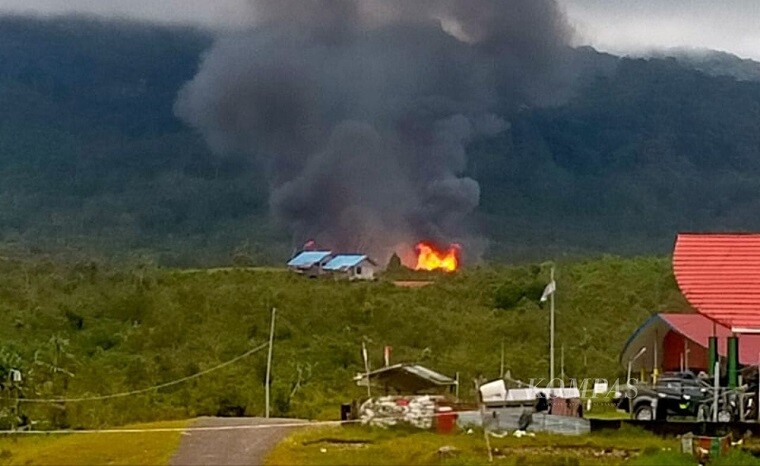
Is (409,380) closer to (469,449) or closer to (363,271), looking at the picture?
(469,449)

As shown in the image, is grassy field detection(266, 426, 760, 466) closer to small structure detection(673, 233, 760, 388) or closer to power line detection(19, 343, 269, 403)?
small structure detection(673, 233, 760, 388)

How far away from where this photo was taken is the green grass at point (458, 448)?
18156 millimetres

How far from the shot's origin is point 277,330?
42812 millimetres

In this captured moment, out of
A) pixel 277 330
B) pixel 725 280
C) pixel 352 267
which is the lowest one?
pixel 277 330

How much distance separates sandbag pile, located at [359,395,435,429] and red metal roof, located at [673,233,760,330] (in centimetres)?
506

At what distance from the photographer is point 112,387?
31781 millimetres

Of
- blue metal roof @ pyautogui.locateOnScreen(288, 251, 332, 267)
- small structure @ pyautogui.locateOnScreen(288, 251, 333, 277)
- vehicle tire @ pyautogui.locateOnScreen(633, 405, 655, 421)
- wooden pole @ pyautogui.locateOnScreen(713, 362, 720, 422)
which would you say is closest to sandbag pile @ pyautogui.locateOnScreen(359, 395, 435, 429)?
vehicle tire @ pyautogui.locateOnScreen(633, 405, 655, 421)

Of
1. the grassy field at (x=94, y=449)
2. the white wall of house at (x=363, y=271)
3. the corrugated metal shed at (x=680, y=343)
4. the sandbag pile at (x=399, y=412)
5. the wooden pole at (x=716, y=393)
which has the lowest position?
the grassy field at (x=94, y=449)

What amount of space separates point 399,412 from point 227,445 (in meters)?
3.08

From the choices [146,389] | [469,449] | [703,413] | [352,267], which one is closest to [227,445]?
[469,449]

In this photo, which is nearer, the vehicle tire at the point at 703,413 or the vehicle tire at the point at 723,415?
the vehicle tire at the point at 723,415

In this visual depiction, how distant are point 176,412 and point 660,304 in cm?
2807

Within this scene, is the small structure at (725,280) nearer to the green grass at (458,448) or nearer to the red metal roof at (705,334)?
the green grass at (458,448)

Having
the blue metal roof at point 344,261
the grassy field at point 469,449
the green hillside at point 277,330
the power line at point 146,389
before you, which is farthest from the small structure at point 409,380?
the blue metal roof at point 344,261
